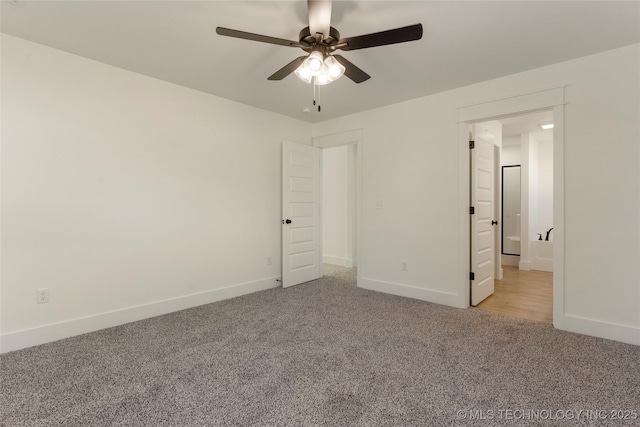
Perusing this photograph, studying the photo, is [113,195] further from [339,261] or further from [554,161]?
[554,161]

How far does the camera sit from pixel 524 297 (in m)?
3.77

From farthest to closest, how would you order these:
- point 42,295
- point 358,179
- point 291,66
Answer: point 358,179
point 42,295
point 291,66

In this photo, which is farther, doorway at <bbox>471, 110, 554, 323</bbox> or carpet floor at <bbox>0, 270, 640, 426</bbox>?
doorway at <bbox>471, 110, 554, 323</bbox>

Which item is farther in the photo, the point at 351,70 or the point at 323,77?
the point at 351,70

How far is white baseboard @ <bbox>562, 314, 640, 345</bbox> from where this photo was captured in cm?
244

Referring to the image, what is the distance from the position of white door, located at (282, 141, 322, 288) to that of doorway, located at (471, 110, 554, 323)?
7.78 ft

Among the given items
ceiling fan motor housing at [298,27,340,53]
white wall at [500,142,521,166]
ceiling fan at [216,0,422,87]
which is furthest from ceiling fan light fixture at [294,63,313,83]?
white wall at [500,142,521,166]

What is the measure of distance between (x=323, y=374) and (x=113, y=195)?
2500 millimetres

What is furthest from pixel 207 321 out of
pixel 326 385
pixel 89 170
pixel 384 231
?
pixel 384 231

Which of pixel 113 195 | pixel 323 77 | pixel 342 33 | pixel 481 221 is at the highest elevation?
pixel 342 33

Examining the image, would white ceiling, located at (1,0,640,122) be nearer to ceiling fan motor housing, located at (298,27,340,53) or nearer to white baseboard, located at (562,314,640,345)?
ceiling fan motor housing, located at (298,27,340,53)

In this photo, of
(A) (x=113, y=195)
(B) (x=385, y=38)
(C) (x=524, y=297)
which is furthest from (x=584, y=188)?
(A) (x=113, y=195)

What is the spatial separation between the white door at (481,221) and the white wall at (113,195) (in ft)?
8.82

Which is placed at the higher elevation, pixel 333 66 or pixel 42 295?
pixel 333 66
